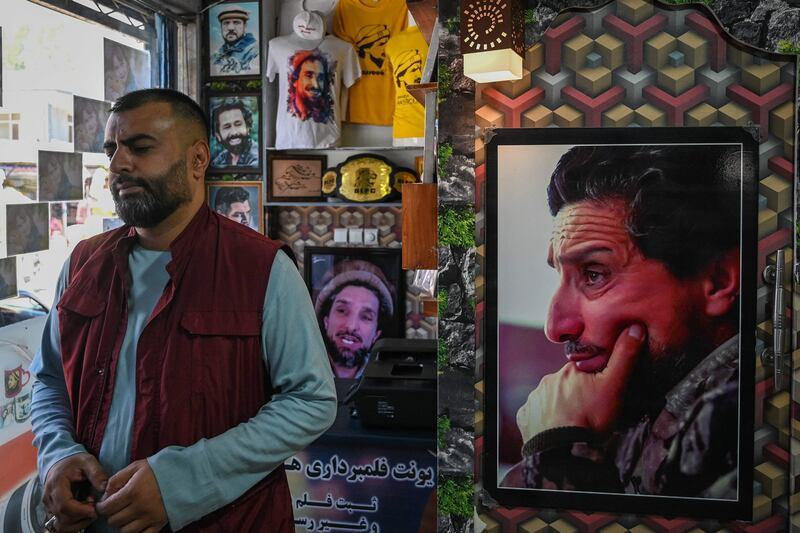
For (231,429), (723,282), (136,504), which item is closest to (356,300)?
(723,282)

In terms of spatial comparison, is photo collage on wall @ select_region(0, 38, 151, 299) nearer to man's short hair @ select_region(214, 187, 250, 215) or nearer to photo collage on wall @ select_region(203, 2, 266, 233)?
photo collage on wall @ select_region(203, 2, 266, 233)

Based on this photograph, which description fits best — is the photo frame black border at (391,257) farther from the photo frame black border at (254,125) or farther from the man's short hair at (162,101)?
the man's short hair at (162,101)

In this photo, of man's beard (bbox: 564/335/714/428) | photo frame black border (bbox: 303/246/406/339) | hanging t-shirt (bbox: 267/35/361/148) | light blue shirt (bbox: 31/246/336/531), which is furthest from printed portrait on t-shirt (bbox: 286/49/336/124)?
light blue shirt (bbox: 31/246/336/531)

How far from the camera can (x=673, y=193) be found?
2.30 m

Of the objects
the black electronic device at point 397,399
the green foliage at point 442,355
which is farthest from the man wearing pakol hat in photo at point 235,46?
the green foliage at point 442,355

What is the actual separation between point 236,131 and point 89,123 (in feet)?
4.23

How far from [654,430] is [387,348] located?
1529 mm

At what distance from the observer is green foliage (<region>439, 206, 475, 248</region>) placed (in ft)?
7.90

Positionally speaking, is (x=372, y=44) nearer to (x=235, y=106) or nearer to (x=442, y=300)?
(x=235, y=106)

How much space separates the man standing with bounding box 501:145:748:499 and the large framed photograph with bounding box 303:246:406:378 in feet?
8.76

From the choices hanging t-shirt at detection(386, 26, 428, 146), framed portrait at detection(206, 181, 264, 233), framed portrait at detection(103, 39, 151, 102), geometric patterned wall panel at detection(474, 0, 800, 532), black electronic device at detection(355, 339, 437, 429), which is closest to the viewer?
geometric patterned wall panel at detection(474, 0, 800, 532)

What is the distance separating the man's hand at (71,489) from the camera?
1.51 m

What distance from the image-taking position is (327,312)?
511cm

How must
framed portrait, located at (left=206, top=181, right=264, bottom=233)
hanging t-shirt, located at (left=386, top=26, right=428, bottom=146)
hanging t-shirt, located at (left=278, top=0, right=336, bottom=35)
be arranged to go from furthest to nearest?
→ framed portrait, located at (left=206, top=181, right=264, bottom=233)
hanging t-shirt, located at (left=278, top=0, right=336, bottom=35)
hanging t-shirt, located at (left=386, top=26, right=428, bottom=146)
